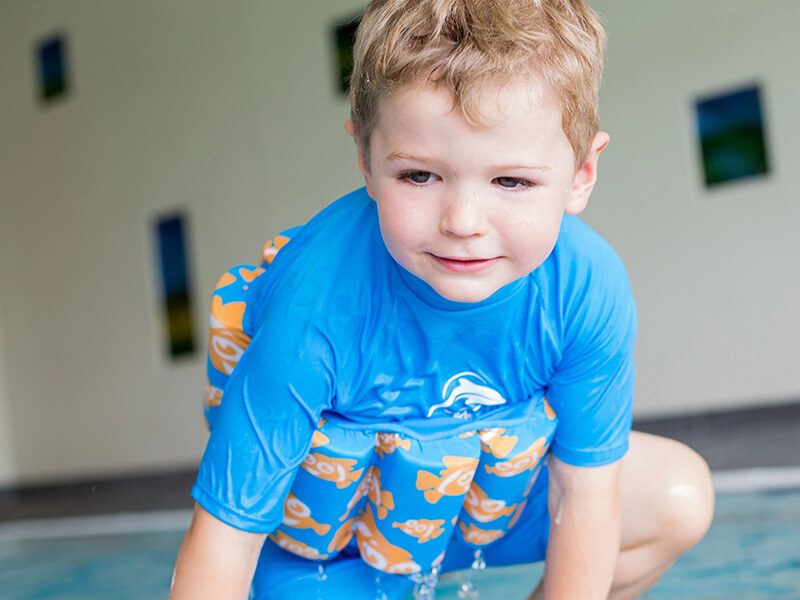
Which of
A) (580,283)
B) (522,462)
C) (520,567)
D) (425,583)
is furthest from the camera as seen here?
A: (520,567)

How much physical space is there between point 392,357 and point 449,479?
230mm

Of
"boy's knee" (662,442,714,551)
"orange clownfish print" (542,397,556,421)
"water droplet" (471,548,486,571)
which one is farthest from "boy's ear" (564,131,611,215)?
"water droplet" (471,548,486,571)

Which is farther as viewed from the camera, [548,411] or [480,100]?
[548,411]

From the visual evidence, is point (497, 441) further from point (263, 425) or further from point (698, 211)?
point (698, 211)

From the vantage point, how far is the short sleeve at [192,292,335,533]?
1453 millimetres

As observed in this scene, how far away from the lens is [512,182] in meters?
1.32

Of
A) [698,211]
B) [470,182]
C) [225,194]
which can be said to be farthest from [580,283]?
[225,194]

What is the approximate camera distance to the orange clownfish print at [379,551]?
175 cm

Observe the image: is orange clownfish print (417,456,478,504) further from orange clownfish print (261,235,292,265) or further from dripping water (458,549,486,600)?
dripping water (458,549,486,600)

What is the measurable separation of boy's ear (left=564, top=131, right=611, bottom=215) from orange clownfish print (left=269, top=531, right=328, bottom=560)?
75cm

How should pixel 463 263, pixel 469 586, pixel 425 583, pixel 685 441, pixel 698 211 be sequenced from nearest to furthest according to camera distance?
1. pixel 463 263
2. pixel 425 583
3. pixel 469 586
4. pixel 685 441
5. pixel 698 211

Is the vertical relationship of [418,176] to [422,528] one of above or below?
above

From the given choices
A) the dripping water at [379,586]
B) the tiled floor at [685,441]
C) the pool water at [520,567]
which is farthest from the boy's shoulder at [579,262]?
the tiled floor at [685,441]

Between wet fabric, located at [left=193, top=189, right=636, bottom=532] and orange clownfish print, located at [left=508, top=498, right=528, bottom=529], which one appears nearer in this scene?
wet fabric, located at [left=193, top=189, right=636, bottom=532]
